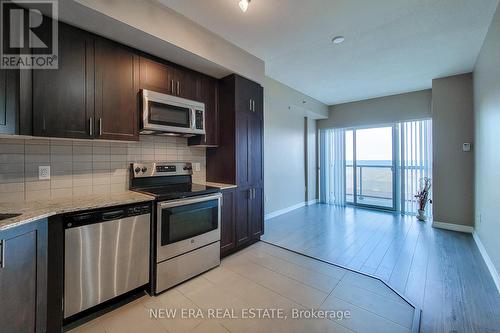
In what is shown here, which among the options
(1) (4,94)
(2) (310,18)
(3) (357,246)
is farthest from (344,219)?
(1) (4,94)

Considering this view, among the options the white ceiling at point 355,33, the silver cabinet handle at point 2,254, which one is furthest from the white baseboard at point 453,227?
the silver cabinet handle at point 2,254

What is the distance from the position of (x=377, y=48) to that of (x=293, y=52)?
3.74 feet

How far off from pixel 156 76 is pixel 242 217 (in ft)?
6.70

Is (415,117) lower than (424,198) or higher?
higher

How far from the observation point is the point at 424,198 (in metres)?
4.37

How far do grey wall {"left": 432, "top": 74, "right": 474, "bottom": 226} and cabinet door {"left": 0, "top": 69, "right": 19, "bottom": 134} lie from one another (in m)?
5.66

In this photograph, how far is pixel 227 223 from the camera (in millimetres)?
2738

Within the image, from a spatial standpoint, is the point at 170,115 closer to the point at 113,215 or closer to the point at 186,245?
the point at 113,215

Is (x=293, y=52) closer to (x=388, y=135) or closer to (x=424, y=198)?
(x=388, y=135)

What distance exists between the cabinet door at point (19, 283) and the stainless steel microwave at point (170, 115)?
4.25 feet

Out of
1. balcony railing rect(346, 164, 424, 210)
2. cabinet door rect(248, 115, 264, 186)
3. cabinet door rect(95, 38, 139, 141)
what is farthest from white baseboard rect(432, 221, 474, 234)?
cabinet door rect(95, 38, 139, 141)

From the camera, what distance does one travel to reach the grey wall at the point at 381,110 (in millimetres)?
4473

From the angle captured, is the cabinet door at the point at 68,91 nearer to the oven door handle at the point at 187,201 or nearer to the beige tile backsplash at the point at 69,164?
the beige tile backsplash at the point at 69,164

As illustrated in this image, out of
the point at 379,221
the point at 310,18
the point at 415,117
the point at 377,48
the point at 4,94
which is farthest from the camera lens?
the point at 415,117
